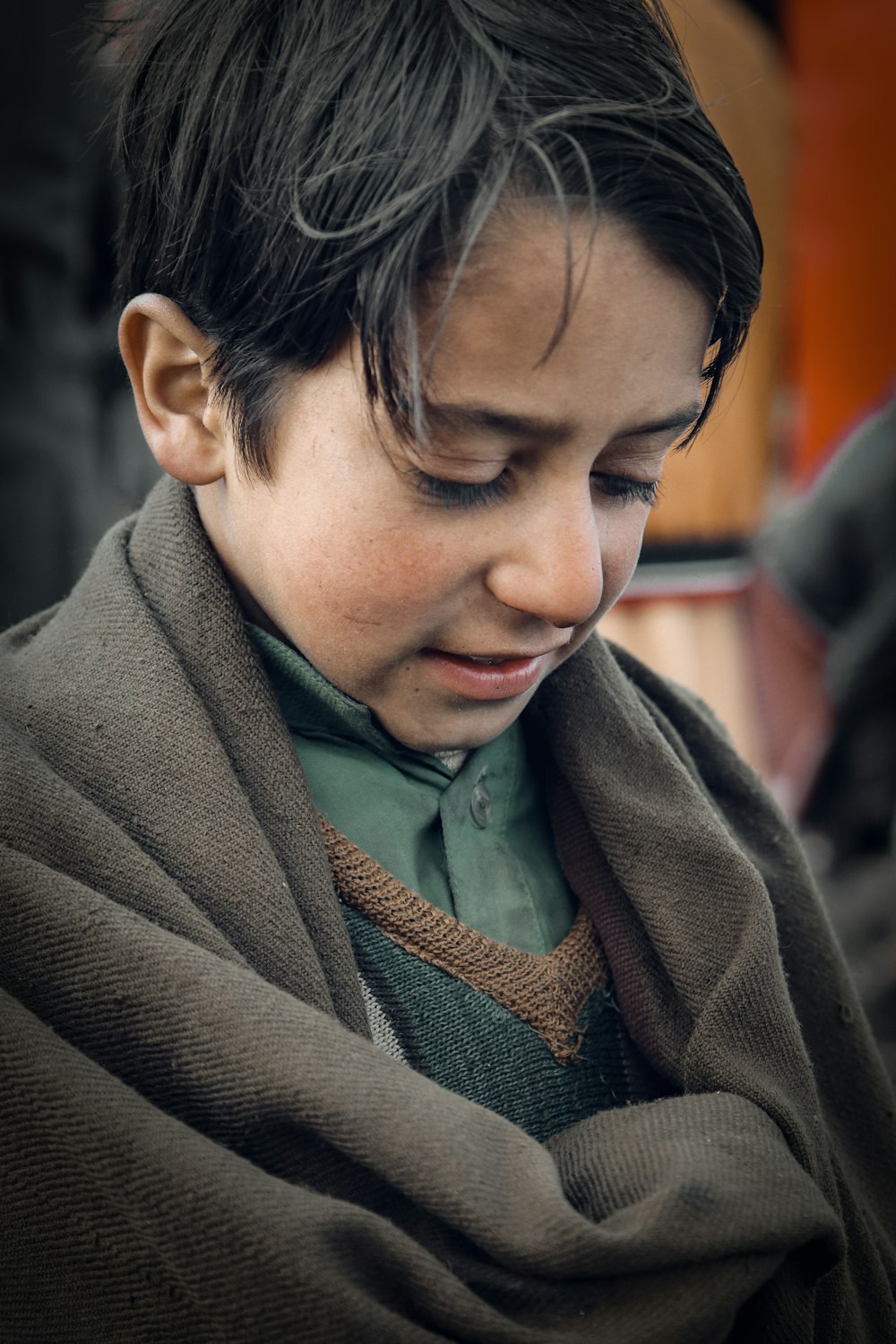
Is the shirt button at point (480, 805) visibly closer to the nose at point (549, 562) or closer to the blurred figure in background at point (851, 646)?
the nose at point (549, 562)

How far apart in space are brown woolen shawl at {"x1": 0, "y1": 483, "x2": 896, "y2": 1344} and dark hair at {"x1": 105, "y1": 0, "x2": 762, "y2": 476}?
0.20 m

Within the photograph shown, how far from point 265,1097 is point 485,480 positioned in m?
0.40

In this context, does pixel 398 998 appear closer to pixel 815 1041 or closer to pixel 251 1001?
pixel 251 1001

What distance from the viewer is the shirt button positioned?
1012mm

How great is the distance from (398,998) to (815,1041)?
45 cm

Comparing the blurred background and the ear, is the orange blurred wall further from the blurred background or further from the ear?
the ear

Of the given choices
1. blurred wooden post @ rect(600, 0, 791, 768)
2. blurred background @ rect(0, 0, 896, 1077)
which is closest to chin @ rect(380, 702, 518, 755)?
blurred background @ rect(0, 0, 896, 1077)

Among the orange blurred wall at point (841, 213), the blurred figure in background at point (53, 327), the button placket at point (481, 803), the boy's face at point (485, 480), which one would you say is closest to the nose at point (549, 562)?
the boy's face at point (485, 480)

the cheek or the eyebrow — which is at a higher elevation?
the eyebrow

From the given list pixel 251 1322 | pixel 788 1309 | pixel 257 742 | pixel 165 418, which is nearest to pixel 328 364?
pixel 165 418

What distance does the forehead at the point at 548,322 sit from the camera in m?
0.77

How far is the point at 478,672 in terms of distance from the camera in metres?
0.90

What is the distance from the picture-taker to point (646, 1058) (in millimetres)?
1046

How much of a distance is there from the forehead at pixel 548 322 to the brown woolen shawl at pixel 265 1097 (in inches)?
10.8
